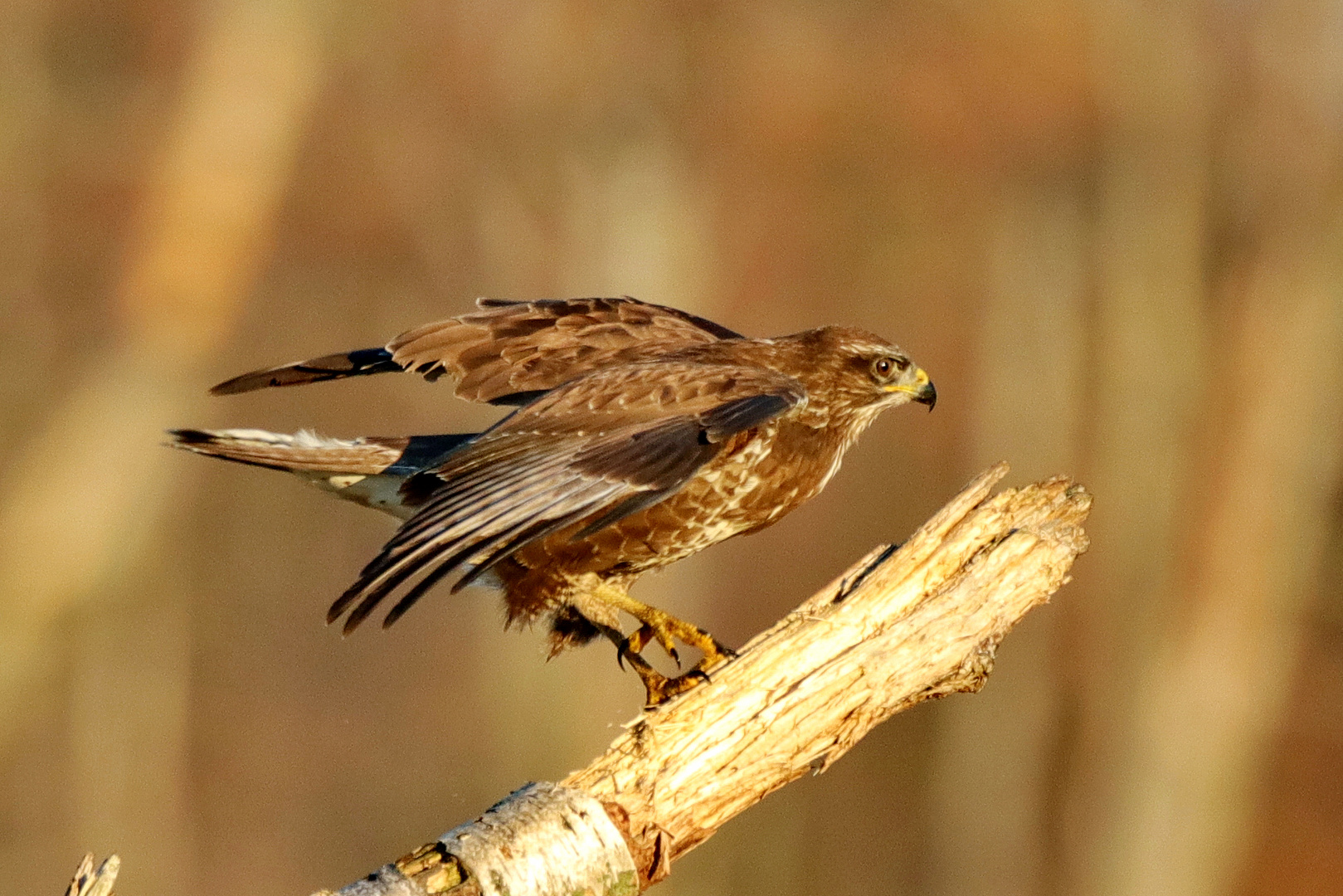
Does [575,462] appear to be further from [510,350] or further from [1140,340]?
[1140,340]

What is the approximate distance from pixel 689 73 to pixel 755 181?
3.85 meters

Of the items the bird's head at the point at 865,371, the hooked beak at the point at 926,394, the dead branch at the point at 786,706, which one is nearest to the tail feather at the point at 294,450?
Answer: the bird's head at the point at 865,371

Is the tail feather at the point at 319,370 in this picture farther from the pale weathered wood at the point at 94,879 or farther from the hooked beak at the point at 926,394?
the pale weathered wood at the point at 94,879

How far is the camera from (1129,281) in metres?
13.6

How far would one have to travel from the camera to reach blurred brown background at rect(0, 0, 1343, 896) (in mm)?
13148

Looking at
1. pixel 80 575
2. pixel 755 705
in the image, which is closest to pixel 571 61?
pixel 80 575

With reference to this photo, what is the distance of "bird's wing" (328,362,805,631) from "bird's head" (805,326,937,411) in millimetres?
362

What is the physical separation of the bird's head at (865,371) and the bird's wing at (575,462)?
1.19 ft

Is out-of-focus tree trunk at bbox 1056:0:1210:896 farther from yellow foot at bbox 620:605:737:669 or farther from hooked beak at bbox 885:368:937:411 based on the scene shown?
yellow foot at bbox 620:605:737:669

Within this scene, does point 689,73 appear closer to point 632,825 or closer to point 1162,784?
point 1162,784

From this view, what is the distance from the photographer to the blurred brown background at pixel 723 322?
1315 cm

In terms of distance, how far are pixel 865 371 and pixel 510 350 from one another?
1259 millimetres

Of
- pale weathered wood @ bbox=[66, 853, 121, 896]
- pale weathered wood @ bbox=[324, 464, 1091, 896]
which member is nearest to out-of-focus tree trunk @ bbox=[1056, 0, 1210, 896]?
pale weathered wood @ bbox=[324, 464, 1091, 896]

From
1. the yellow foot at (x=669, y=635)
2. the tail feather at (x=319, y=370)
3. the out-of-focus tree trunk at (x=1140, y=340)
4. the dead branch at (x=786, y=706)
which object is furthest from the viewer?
the out-of-focus tree trunk at (x=1140, y=340)
